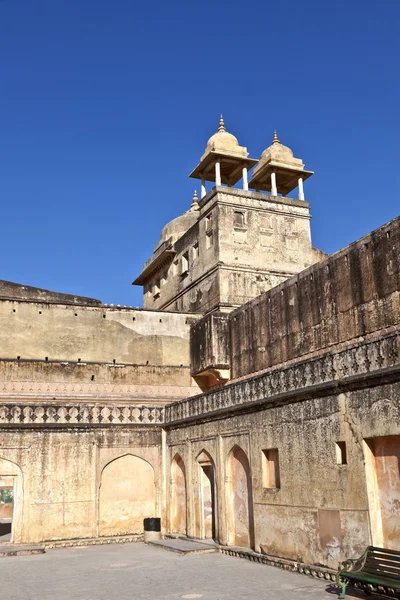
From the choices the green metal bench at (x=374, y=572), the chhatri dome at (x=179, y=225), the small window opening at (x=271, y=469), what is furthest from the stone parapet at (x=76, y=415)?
the chhatri dome at (x=179, y=225)

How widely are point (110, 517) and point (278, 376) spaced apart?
7.29m

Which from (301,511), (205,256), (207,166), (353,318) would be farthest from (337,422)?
(207,166)

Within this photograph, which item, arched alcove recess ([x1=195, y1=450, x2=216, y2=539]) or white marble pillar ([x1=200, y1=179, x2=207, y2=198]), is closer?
arched alcove recess ([x1=195, y1=450, x2=216, y2=539])

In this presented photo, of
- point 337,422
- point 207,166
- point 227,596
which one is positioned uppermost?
point 207,166

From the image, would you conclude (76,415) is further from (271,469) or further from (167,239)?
(167,239)

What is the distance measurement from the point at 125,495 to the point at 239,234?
11627 mm

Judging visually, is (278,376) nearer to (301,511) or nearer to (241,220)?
(301,511)

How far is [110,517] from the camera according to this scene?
15883 millimetres

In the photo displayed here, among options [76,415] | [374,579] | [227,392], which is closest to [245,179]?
[76,415]

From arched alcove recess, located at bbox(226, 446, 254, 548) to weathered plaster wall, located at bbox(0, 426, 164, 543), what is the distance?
155 inches

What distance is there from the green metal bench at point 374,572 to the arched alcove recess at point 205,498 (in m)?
6.39

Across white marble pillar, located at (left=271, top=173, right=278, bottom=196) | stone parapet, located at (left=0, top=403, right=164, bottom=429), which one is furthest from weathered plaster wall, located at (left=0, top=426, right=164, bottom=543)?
white marble pillar, located at (left=271, top=173, right=278, bottom=196)

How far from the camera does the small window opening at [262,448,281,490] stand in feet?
37.8

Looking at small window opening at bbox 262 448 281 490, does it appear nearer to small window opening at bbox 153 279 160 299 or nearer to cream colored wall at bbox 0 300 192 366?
cream colored wall at bbox 0 300 192 366
